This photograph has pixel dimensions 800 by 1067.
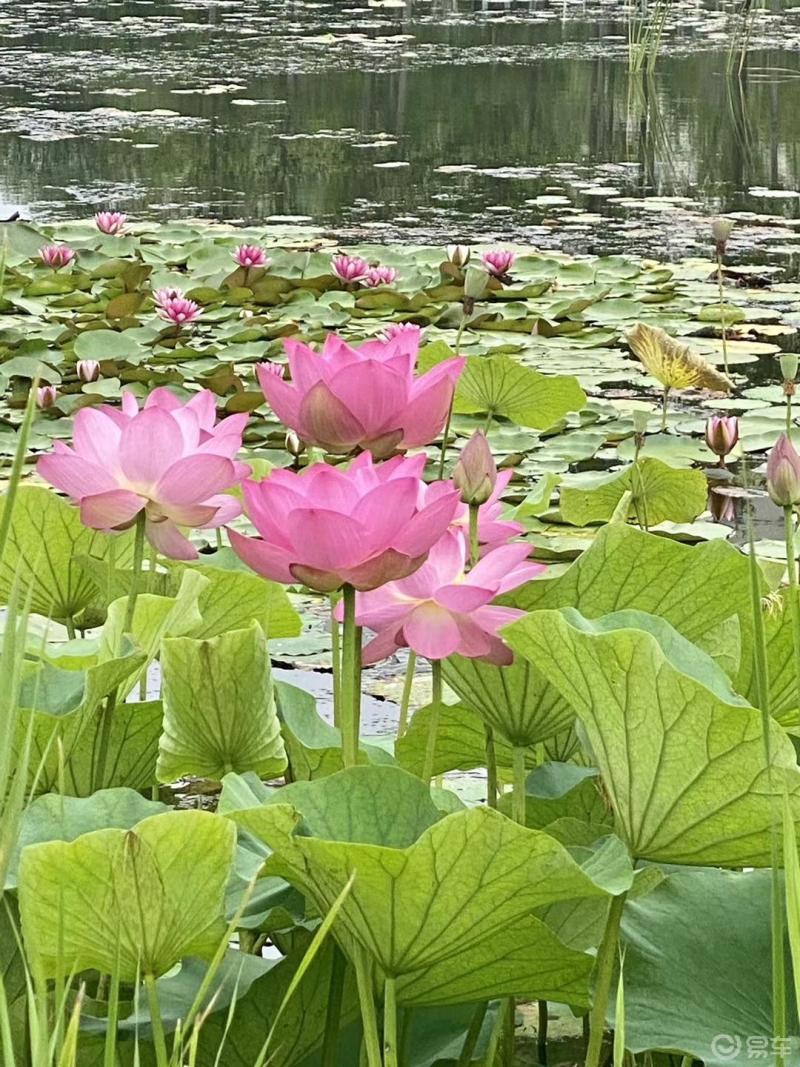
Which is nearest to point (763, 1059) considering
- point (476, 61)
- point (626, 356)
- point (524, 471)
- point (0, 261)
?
point (0, 261)

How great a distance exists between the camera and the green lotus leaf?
66cm

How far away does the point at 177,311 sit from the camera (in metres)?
3.46

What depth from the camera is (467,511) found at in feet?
3.32

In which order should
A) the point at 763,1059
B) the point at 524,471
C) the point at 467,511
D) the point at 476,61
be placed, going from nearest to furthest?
the point at 763,1059 → the point at 467,511 → the point at 524,471 → the point at 476,61

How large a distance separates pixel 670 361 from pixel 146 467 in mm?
883

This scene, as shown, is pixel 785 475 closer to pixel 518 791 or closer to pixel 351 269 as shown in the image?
pixel 518 791

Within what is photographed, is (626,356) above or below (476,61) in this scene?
below

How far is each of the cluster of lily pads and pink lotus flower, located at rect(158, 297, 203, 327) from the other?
86.9 inches

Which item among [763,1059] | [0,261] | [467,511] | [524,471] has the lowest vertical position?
Result: [524,471]

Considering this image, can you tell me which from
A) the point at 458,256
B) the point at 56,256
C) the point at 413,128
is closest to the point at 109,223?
the point at 56,256

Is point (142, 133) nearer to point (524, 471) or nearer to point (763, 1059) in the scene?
point (524, 471)

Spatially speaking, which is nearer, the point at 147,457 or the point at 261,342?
the point at 147,457

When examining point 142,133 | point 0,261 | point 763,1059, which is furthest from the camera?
point 142,133

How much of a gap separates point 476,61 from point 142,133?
111 inches
